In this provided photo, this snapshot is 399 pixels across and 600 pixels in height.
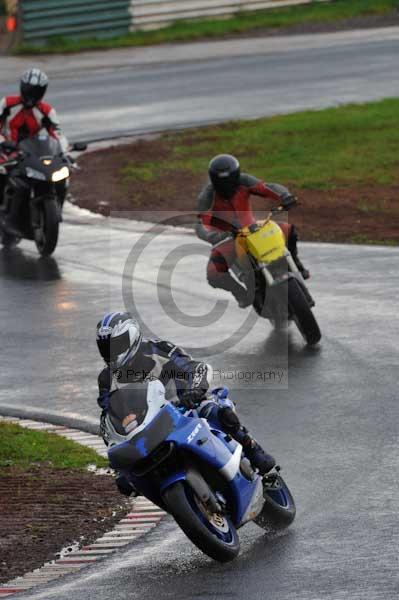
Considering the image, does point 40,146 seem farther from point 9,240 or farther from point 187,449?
point 187,449

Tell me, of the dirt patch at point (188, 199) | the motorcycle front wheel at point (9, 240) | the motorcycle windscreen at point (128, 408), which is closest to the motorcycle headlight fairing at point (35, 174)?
the motorcycle front wheel at point (9, 240)

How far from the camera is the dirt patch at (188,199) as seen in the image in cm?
1875

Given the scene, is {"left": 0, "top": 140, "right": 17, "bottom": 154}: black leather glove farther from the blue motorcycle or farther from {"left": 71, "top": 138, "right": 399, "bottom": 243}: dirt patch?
the blue motorcycle

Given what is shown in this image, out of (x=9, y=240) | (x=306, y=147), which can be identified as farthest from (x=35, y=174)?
(x=306, y=147)

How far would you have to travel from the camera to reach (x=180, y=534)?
9.43 metres

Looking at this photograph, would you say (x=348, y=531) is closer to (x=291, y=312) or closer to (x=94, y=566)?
(x=94, y=566)

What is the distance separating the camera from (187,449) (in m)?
8.59

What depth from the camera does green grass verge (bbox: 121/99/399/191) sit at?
2202cm

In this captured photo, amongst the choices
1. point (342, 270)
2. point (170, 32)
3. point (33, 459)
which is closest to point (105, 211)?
point (342, 270)

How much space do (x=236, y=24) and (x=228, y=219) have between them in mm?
23729

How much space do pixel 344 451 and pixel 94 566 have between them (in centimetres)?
249

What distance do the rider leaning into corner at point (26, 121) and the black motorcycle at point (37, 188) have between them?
2.7 inches

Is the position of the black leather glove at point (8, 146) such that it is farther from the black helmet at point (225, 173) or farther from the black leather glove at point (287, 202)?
the black leather glove at point (287, 202)

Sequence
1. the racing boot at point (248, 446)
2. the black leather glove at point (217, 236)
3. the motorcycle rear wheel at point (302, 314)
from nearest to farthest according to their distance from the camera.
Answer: the racing boot at point (248, 446), the motorcycle rear wheel at point (302, 314), the black leather glove at point (217, 236)
